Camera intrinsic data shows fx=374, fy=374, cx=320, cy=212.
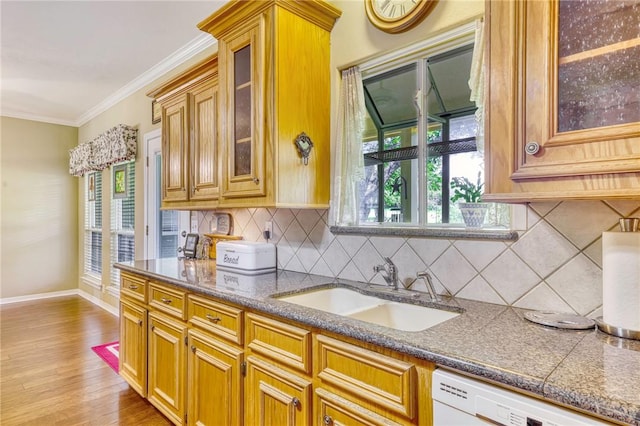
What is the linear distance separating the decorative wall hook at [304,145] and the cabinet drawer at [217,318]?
83 centimetres

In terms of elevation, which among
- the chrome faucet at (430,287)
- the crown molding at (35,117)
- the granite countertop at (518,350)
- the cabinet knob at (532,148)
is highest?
the crown molding at (35,117)

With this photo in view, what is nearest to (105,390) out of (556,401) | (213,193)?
(213,193)

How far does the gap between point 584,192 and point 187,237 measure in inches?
107

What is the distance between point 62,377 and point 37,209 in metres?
3.48

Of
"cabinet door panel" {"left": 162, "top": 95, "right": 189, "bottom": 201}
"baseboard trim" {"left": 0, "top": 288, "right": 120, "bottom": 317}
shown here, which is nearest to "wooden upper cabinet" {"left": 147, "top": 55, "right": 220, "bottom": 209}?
"cabinet door panel" {"left": 162, "top": 95, "right": 189, "bottom": 201}

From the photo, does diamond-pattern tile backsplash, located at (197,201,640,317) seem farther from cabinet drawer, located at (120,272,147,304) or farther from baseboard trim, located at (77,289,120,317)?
baseboard trim, located at (77,289,120,317)

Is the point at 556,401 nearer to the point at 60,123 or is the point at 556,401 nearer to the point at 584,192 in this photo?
the point at 584,192

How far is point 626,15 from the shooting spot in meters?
0.91

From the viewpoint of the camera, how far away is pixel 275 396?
4.61ft

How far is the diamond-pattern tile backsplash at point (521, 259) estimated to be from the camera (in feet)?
4.01

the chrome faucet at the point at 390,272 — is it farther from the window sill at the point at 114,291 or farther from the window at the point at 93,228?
the window at the point at 93,228

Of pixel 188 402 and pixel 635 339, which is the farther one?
pixel 188 402

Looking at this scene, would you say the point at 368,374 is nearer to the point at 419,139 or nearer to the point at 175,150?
the point at 419,139

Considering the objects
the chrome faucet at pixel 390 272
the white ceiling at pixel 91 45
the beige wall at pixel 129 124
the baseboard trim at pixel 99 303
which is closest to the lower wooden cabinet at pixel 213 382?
the chrome faucet at pixel 390 272
